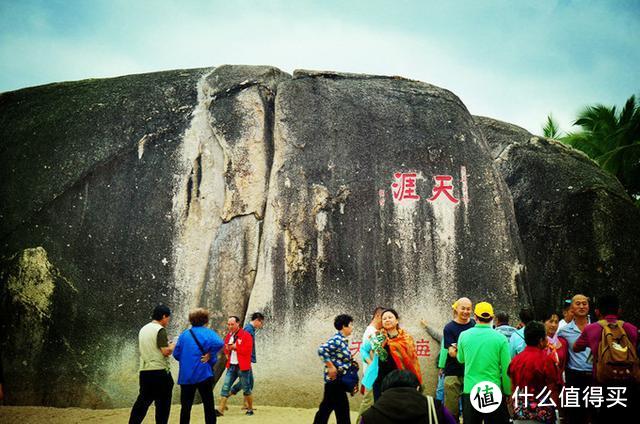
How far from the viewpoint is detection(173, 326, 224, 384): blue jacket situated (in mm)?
5566

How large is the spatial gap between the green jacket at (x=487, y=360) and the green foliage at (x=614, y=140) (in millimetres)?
13124

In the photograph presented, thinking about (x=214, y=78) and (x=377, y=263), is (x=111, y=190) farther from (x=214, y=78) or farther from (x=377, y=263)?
(x=377, y=263)

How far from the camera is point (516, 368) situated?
15.0ft

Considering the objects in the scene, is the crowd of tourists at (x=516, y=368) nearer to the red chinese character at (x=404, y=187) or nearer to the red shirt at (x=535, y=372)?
the red shirt at (x=535, y=372)

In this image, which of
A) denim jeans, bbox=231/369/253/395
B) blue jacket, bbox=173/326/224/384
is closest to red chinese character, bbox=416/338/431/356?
denim jeans, bbox=231/369/253/395

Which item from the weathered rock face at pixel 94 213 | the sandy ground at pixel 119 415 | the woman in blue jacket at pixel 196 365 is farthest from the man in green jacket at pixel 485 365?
the weathered rock face at pixel 94 213

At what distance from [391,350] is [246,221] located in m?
4.14

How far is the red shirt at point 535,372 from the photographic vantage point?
449 cm

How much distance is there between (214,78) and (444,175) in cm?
389

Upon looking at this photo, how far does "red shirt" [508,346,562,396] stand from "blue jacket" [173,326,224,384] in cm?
273

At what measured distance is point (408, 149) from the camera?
879 cm

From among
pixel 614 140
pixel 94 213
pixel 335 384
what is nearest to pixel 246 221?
pixel 94 213

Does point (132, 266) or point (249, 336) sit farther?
point (132, 266)

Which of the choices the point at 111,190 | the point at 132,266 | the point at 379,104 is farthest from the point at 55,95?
the point at 379,104
